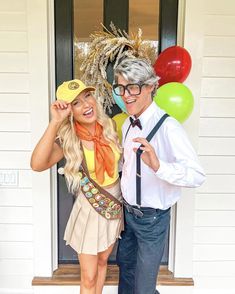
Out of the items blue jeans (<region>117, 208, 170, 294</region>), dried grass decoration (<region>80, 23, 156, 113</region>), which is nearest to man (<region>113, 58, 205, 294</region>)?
blue jeans (<region>117, 208, 170, 294</region>)

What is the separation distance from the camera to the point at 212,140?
2.12m

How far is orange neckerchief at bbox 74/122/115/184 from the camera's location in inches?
62.7

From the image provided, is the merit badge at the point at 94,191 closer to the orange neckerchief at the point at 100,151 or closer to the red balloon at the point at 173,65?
the orange neckerchief at the point at 100,151

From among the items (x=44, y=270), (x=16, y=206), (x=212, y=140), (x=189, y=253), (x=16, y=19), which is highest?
(x=16, y=19)

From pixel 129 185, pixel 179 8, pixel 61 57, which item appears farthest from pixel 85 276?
pixel 179 8

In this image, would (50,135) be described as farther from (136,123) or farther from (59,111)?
(136,123)

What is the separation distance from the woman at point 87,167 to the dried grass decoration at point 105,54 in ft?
1.10

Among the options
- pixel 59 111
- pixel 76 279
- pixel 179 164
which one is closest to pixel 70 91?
pixel 59 111

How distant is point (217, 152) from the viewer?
2133mm

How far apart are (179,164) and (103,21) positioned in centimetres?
123

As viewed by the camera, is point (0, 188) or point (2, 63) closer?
point (2, 63)

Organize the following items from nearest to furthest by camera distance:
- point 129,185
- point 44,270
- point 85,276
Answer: point 129,185
point 85,276
point 44,270

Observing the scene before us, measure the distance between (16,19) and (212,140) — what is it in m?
1.47

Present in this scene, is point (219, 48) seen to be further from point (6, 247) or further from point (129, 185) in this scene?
point (6, 247)
